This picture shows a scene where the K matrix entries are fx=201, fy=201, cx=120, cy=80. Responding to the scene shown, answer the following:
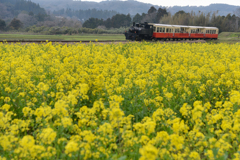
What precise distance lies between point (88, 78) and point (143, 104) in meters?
2.10

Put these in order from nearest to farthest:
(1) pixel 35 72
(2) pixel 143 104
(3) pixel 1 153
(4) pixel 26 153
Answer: (4) pixel 26 153
(3) pixel 1 153
(2) pixel 143 104
(1) pixel 35 72

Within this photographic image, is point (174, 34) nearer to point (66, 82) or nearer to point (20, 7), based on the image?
point (66, 82)

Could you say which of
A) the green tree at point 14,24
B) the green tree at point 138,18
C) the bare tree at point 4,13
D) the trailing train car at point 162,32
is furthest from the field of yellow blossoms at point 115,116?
the bare tree at point 4,13

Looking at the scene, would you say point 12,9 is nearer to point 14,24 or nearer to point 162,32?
point 14,24

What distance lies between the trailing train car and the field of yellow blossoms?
20.3 meters

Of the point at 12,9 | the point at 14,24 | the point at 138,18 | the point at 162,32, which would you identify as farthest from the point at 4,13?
the point at 162,32

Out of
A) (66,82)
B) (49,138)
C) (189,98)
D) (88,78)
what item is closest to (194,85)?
(189,98)

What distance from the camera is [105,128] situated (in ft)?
9.85

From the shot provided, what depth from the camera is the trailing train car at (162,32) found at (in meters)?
28.8

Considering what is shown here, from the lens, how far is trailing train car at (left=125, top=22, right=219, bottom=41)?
28.8 metres

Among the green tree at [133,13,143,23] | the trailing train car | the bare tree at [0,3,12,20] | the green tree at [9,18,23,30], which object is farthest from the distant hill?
the trailing train car

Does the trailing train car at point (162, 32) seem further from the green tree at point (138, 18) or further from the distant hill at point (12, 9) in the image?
the distant hill at point (12, 9)

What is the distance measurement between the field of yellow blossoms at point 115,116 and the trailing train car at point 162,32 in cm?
2025

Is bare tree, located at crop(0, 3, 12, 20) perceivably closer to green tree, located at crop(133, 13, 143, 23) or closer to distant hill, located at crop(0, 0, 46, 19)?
distant hill, located at crop(0, 0, 46, 19)
